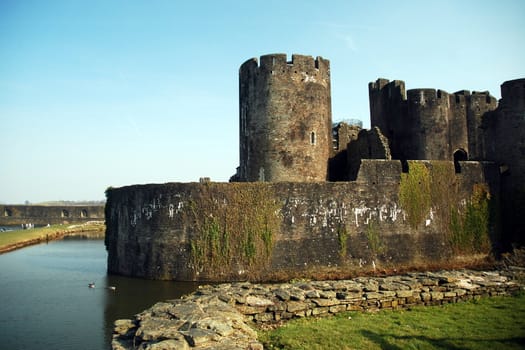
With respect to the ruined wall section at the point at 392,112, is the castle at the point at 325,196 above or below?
below

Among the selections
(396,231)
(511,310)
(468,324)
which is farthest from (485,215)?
(468,324)

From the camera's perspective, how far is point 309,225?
1922 cm

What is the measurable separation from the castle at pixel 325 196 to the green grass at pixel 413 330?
832 cm

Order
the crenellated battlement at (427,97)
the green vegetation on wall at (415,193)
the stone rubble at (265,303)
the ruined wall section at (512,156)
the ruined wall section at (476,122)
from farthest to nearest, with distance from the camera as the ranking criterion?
the ruined wall section at (476,122) < the crenellated battlement at (427,97) < the ruined wall section at (512,156) < the green vegetation on wall at (415,193) < the stone rubble at (265,303)

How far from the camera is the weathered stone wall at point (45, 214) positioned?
7050 cm

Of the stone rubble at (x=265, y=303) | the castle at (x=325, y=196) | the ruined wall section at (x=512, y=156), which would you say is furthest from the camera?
the ruined wall section at (x=512, y=156)

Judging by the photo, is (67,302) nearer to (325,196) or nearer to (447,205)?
(325,196)

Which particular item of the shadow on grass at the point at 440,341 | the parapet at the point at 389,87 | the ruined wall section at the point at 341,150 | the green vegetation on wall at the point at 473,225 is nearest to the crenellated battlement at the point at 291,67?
the ruined wall section at the point at 341,150

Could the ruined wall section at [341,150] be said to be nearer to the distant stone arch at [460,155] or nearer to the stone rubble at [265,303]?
the distant stone arch at [460,155]

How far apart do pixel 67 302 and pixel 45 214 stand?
6177 centimetres

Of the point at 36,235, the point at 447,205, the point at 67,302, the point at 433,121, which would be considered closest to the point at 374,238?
the point at 447,205

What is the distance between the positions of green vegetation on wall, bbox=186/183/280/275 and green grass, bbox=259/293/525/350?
8430mm

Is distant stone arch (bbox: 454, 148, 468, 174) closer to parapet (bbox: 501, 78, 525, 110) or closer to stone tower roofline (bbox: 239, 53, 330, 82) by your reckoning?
parapet (bbox: 501, 78, 525, 110)

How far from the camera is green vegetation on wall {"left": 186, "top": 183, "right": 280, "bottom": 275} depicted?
1873 centimetres
